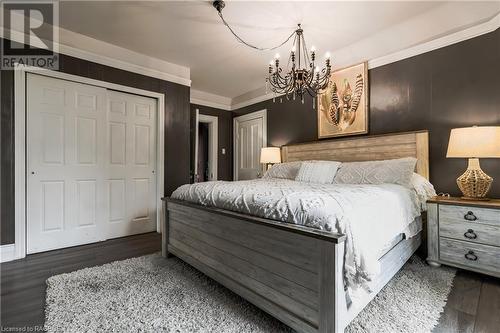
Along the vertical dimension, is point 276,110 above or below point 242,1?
below

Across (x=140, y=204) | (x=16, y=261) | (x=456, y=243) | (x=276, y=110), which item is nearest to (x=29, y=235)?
(x=16, y=261)

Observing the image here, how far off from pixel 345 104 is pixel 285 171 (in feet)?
4.31

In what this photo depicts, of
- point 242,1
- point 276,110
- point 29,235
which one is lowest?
point 29,235

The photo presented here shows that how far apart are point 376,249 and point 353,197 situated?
13.0 inches

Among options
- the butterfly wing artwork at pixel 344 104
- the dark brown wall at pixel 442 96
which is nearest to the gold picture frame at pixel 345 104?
the butterfly wing artwork at pixel 344 104

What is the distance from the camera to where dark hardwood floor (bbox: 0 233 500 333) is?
1462 millimetres

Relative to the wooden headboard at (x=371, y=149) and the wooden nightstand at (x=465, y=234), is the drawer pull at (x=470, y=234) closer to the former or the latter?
the wooden nightstand at (x=465, y=234)

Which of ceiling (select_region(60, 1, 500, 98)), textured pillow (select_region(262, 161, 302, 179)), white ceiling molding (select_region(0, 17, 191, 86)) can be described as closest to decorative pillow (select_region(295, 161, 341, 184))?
textured pillow (select_region(262, 161, 302, 179))

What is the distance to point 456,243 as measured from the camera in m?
2.13

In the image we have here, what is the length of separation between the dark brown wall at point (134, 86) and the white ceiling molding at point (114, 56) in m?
0.07

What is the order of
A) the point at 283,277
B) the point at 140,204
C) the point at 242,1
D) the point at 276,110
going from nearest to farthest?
1. the point at 283,277
2. the point at 242,1
3. the point at 140,204
4. the point at 276,110

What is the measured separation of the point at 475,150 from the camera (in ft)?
6.82

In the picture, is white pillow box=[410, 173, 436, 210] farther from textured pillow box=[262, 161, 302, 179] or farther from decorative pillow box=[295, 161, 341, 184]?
textured pillow box=[262, 161, 302, 179]

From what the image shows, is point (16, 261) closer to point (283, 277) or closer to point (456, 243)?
point (283, 277)
